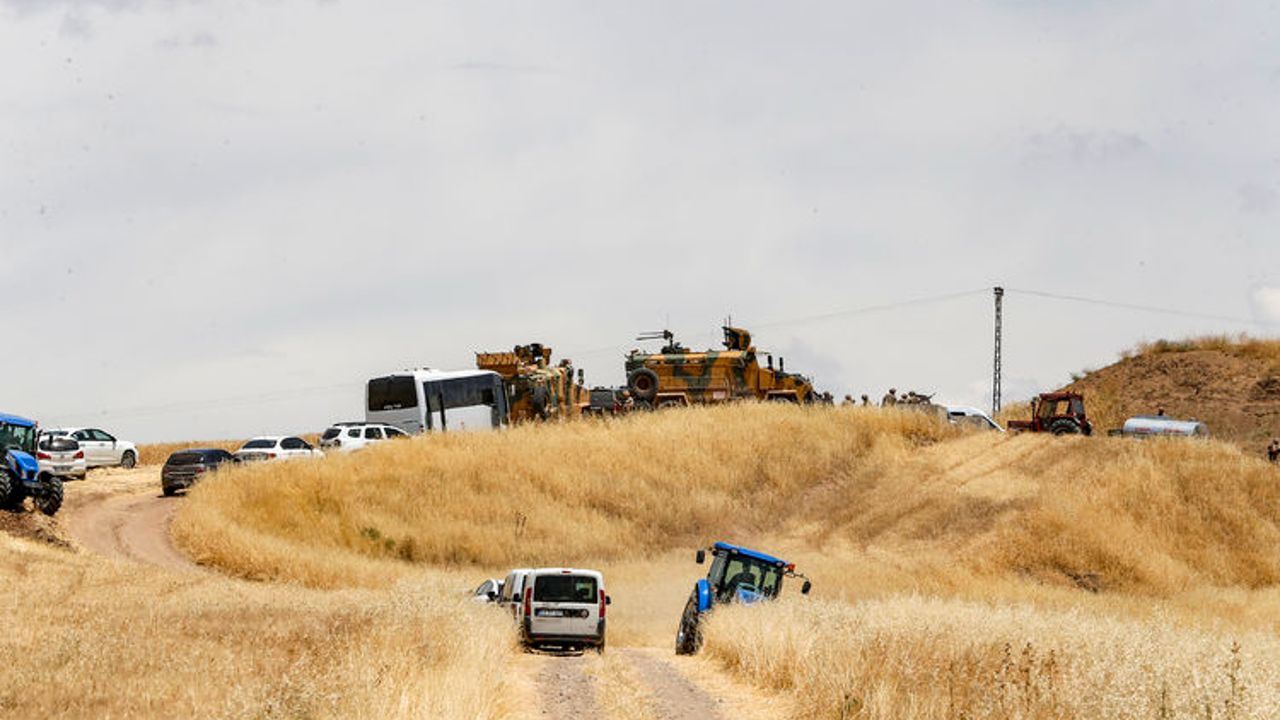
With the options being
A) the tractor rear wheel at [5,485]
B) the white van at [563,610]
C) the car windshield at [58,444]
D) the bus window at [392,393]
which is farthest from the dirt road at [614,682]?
the bus window at [392,393]

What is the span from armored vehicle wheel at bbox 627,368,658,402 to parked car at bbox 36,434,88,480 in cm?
2272

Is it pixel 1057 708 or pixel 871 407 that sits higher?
pixel 871 407

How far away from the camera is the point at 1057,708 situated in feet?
43.2

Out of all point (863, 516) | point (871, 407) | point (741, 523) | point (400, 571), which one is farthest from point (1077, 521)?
point (400, 571)

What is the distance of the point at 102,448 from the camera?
57125 millimetres

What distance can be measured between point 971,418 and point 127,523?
3709cm

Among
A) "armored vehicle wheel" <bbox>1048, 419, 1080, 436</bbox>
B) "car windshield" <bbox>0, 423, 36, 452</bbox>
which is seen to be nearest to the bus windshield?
"car windshield" <bbox>0, 423, 36, 452</bbox>

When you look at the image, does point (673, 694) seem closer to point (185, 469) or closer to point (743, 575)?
point (743, 575)

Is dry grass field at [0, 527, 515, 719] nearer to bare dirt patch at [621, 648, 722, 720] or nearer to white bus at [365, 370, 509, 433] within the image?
bare dirt patch at [621, 648, 722, 720]

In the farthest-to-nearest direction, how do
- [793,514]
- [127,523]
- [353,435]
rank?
[353,435] < [793,514] < [127,523]

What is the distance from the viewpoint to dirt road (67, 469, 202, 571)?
125 feet

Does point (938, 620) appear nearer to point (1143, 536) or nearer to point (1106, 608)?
point (1106, 608)

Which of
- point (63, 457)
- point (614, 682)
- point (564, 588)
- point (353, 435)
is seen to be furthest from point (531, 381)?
point (614, 682)

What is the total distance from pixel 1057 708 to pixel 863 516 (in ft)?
123
